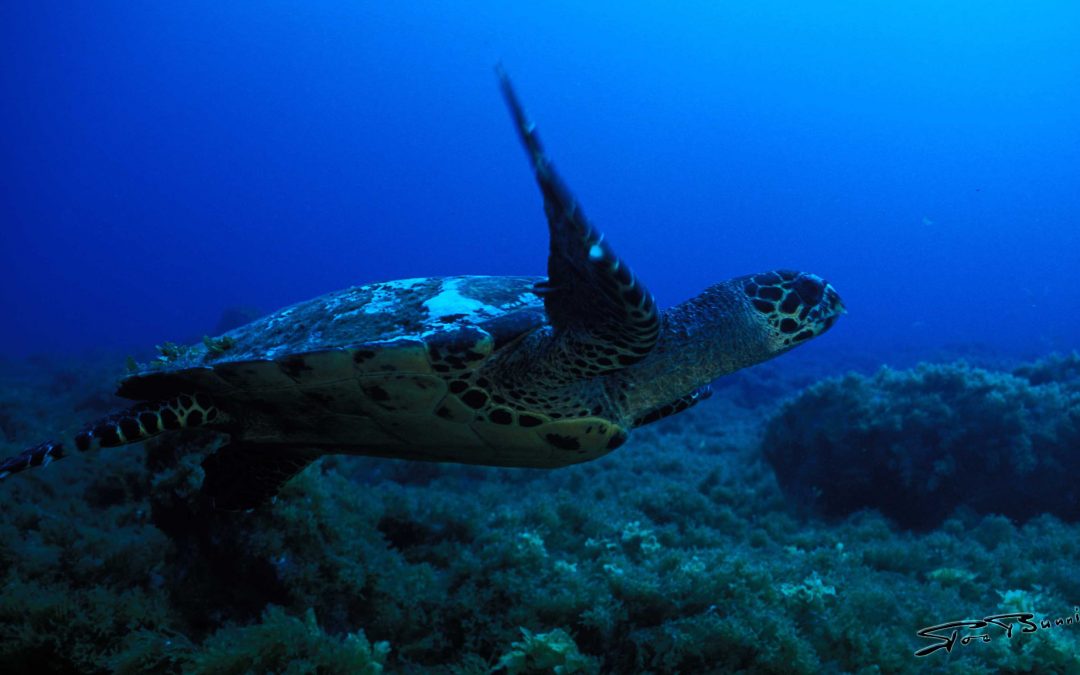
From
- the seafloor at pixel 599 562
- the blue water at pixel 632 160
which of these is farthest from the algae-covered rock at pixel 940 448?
the blue water at pixel 632 160

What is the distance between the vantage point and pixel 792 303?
3.74 meters

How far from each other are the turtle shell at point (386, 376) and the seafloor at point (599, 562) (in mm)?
674

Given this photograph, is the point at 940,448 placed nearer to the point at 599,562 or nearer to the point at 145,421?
the point at 599,562

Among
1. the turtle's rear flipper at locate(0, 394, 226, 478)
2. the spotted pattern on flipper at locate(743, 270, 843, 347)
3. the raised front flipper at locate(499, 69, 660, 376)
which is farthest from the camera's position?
the spotted pattern on flipper at locate(743, 270, 843, 347)

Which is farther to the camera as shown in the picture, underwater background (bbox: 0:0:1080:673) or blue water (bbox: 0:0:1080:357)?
blue water (bbox: 0:0:1080:357)

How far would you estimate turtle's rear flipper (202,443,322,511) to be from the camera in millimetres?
3525

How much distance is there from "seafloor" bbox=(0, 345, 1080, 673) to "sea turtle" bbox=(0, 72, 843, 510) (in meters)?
0.51

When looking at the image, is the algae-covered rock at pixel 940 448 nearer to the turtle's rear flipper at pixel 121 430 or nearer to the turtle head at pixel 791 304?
the turtle head at pixel 791 304

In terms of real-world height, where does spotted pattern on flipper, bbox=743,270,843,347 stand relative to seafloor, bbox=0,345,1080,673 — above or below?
above

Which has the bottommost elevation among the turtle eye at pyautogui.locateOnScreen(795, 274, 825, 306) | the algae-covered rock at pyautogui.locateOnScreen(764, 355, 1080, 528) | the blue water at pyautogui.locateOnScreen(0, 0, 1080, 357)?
the algae-covered rock at pyautogui.locateOnScreen(764, 355, 1080, 528)

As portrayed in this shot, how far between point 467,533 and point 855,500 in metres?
4.80

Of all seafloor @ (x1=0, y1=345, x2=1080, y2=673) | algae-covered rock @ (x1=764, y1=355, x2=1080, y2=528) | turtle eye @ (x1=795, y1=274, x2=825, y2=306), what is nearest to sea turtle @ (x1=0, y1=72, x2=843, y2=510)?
turtle eye @ (x1=795, y1=274, x2=825, y2=306)

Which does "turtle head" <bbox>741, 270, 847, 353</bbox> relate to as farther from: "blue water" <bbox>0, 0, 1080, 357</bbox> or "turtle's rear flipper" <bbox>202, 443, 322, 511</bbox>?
"blue water" <bbox>0, 0, 1080, 357</bbox>

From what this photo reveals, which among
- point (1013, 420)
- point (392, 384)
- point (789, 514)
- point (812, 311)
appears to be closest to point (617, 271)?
Answer: point (392, 384)
